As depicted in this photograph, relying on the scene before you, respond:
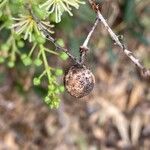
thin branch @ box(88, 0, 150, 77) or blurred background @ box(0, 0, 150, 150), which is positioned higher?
blurred background @ box(0, 0, 150, 150)

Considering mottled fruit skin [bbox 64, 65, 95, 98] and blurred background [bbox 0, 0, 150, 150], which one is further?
blurred background [bbox 0, 0, 150, 150]

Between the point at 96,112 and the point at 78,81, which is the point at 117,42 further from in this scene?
the point at 96,112

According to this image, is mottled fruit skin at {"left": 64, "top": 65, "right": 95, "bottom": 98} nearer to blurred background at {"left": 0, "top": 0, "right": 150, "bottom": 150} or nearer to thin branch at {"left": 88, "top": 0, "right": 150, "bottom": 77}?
thin branch at {"left": 88, "top": 0, "right": 150, "bottom": 77}

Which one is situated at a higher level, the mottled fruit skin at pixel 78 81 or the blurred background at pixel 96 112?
the blurred background at pixel 96 112

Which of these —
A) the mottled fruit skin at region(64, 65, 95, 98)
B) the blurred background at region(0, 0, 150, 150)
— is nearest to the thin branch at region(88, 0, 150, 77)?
the mottled fruit skin at region(64, 65, 95, 98)

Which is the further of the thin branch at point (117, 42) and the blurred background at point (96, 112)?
the blurred background at point (96, 112)

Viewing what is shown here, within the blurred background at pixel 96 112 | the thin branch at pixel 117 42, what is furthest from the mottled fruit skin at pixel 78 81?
the blurred background at pixel 96 112

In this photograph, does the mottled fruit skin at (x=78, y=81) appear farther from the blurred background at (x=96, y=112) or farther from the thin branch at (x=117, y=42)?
the blurred background at (x=96, y=112)
